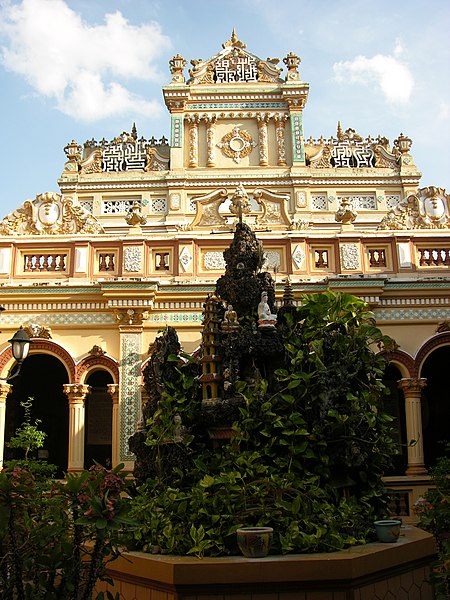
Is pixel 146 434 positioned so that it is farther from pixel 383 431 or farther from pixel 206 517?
pixel 383 431

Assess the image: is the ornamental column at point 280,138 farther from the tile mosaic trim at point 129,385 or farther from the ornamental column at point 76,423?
the ornamental column at point 76,423

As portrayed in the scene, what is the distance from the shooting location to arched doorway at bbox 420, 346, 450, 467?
13.9 meters

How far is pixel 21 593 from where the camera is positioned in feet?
15.1

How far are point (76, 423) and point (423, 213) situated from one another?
26.2 ft

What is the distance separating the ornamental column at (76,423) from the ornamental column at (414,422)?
5.84 m

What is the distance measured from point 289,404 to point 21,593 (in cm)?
346

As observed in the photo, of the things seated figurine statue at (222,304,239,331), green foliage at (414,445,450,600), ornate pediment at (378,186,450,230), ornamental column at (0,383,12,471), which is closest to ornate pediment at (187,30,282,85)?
ornate pediment at (378,186,450,230)

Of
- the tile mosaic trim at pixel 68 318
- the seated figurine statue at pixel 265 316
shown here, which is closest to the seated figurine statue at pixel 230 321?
the seated figurine statue at pixel 265 316

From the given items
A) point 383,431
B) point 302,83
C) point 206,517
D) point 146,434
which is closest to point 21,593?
point 206,517

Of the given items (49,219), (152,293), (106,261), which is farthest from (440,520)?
(49,219)

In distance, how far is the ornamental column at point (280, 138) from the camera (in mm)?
20375

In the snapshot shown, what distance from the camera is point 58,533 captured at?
4.94 meters

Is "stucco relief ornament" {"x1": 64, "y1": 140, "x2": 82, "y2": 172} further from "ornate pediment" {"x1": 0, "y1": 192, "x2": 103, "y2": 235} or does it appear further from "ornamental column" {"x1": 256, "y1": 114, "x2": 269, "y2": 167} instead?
"ornate pediment" {"x1": 0, "y1": 192, "x2": 103, "y2": 235}

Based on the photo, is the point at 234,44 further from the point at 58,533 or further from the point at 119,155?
the point at 58,533
